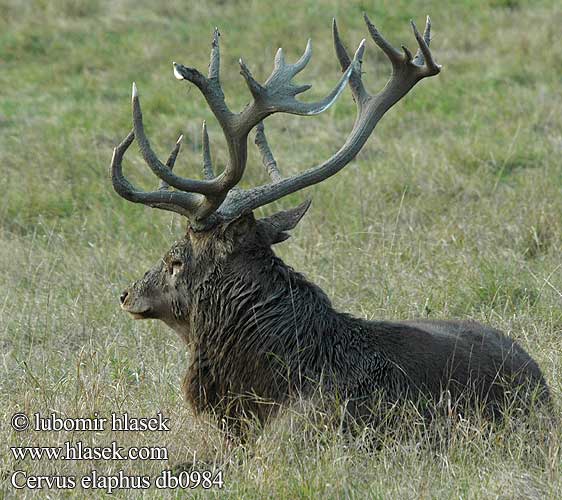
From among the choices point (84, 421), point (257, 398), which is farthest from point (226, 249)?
point (84, 421)

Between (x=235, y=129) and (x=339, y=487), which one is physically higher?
(x=235, y=129)

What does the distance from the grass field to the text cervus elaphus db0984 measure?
0.22 meters

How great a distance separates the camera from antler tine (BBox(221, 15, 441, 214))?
206 inches

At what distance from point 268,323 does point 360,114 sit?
3.53ft

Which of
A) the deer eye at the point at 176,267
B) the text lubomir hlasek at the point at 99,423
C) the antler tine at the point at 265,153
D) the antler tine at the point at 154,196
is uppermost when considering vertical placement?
the antler tine at the point at 265,153

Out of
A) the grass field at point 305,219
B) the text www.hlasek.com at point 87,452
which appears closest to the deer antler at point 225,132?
the grass field at point 305,219

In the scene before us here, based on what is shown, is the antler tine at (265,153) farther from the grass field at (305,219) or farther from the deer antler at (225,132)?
the grass field at (305,219)

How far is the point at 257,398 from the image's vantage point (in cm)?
499

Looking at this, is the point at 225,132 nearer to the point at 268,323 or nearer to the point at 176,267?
the point at 176,267

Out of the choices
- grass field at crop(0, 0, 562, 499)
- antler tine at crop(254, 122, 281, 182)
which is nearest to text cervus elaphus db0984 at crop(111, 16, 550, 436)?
grass field at crop(0, 0, 562, 499)

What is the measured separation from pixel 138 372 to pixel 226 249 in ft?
3.80

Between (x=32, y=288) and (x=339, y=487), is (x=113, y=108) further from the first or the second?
(x=339, y=487)

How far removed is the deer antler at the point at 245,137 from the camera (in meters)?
5.04

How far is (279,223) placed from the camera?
17.4 feet
